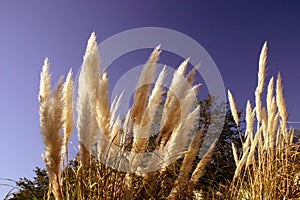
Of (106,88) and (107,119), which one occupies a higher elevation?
(106,88)

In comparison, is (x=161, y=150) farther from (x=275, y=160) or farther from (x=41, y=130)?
(x=275, y=160)

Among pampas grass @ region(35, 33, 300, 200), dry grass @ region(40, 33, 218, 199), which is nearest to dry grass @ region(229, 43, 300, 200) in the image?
pampas grass @ region(35, 33, 300, 200)

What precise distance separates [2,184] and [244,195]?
2.02 m

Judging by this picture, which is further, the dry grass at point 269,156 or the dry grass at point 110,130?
the dry grass at point 269,156

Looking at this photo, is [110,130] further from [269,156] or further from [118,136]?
[269,156]

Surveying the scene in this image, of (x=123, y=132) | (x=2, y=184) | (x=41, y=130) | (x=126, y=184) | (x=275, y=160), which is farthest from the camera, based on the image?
(x=275, y=160)

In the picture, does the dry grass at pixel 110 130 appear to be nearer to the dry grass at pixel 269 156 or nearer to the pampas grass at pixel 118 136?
the pampas grass at pixel 118 136

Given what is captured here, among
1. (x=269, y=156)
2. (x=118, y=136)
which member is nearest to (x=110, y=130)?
(x=118, y=136)

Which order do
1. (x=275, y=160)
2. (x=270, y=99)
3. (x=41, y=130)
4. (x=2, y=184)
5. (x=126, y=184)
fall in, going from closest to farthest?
(x=41, y=130) < (x=126, y=184) < (x=2, y=184) < (x=275, y=160) < (x=270, y=99)

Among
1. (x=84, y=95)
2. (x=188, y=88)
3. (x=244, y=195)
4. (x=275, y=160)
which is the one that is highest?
(x=188, y=88)

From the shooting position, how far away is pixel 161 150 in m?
2.63

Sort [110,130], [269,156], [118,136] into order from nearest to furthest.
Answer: [110,130] → [118,136] → [269,156]

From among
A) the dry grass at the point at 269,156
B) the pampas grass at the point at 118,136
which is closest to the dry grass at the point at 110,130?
the pampas grass at the point at 118,136

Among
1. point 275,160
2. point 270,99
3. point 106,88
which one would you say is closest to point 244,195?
point 275,160
